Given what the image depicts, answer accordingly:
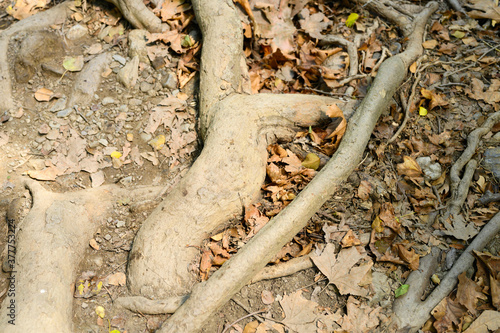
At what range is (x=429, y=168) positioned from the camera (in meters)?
3.30

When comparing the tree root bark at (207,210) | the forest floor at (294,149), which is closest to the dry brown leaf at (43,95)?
the forest floor at (294,149)

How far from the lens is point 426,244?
9.75ft

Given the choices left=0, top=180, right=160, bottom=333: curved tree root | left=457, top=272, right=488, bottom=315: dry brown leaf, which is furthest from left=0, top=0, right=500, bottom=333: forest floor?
left=0, top=180, right=160, bottom=333: curved tree root

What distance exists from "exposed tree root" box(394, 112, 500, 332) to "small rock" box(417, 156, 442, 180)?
0.12m

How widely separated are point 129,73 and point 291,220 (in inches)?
98.2

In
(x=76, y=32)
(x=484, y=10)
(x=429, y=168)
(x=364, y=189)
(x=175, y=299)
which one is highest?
(x=484, y=10)

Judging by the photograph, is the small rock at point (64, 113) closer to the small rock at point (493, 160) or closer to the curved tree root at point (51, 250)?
the curved tree root at point (51, 250)

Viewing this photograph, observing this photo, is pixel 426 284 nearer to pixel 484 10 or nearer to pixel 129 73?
pixel 484 10

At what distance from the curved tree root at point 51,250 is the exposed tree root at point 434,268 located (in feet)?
7.59

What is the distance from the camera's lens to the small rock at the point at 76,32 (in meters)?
4.43

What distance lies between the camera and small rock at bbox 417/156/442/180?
3.26m

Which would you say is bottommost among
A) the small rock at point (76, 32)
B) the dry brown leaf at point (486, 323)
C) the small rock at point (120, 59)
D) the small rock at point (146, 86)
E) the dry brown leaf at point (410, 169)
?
the dry brown leaf at point (486, 323)

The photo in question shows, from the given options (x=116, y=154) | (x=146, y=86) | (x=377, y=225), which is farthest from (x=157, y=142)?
(x=377, y=225)

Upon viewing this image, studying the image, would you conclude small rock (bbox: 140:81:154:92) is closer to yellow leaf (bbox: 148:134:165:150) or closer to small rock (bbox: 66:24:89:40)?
yellow leaf (bbox: 148:134:165:150)
